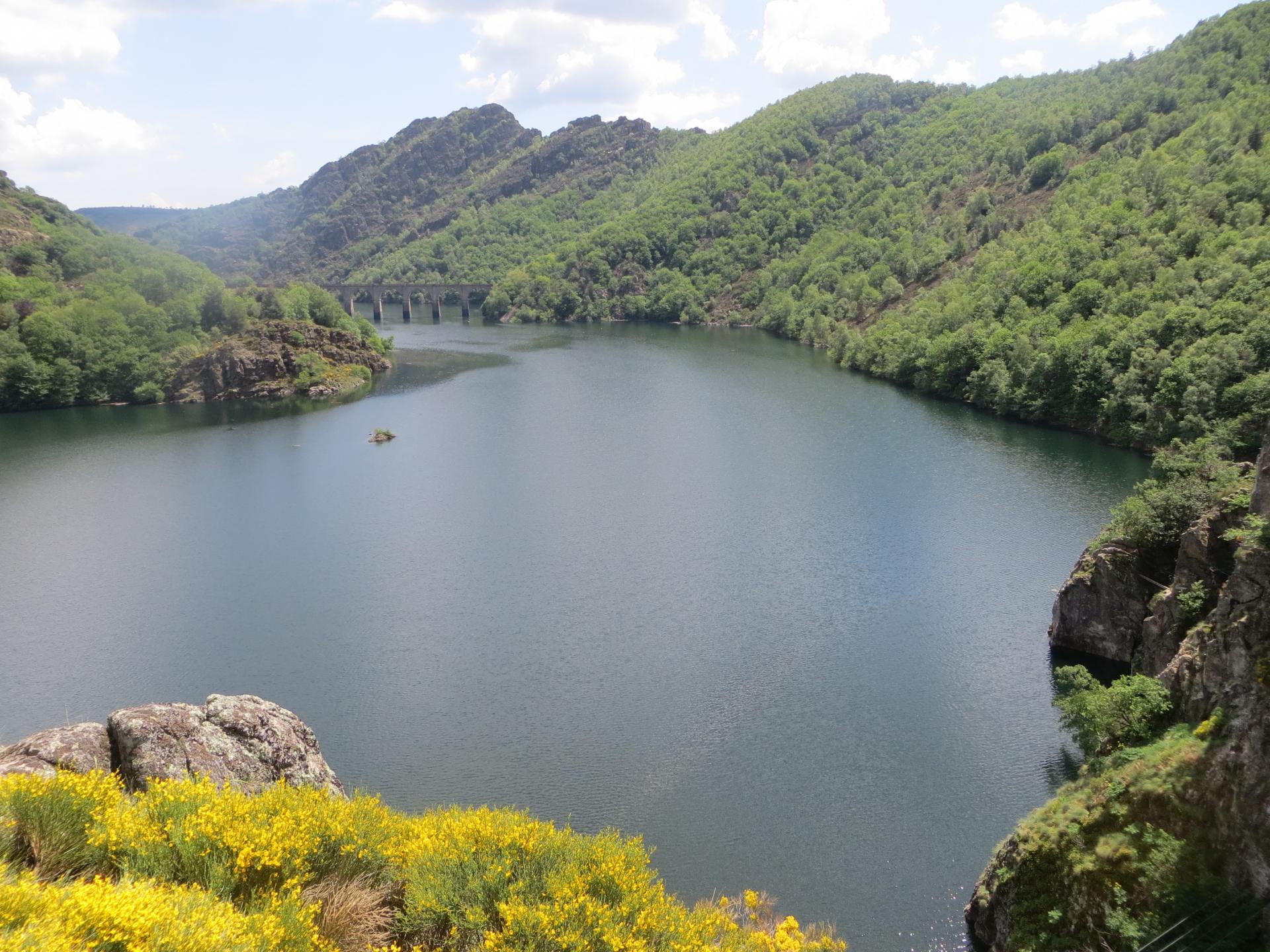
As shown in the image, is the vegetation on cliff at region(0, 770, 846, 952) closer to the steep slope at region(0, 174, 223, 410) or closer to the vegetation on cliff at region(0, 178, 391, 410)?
the vegetation on cliff at region(0, 178, 391, 410)

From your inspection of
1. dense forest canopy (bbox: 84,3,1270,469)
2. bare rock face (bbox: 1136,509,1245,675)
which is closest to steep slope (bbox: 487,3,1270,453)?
dense forest canopy (bbox: 84,3,1270,469)

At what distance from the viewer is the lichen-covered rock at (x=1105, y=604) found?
95.2 feet

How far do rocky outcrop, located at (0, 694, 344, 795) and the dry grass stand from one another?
4323 mm

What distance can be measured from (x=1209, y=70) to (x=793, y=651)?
108 m

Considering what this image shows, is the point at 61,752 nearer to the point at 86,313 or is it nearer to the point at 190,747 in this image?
the point at 190,747

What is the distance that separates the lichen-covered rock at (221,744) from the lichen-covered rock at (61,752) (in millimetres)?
449

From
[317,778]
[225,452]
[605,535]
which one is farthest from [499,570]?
[225,452]

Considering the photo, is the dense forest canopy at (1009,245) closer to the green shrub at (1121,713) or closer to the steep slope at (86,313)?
the green shrub at (1121,713)

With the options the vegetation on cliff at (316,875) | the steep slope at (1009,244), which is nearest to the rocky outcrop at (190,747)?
the vegetation on cliff at (316,875)

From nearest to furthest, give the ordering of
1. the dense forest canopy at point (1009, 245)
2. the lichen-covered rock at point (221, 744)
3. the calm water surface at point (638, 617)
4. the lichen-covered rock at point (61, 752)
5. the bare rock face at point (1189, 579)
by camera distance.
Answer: the lichen-covered rock at point (61, 752) < the lichen-covered rock at point (221, 744) < the bare rock face at point (1189, 579) < the calm water surface at point (638, 617) < the dense forest canopy at point (1009, 245)

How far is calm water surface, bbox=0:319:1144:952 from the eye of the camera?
2361 cm

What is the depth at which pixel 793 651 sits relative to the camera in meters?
31.9

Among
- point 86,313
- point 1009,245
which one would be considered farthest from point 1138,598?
point 86,313

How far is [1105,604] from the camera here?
1164 inches
